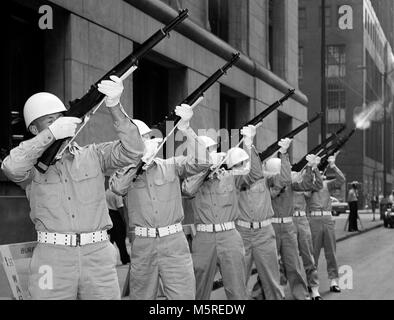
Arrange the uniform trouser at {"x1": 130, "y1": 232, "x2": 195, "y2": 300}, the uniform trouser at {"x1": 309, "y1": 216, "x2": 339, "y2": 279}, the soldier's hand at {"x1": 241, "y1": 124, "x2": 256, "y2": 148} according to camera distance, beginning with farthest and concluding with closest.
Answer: the uniform trouser at {"x1": 309, "y1": 216, "x2": 339, "y2": 279} → the soldier's hand at {"x1": 241, "y1": 124, "x2": 256, "y2": 148} → the uniform trouser at {"x1": 130, "y1": 232, "x2": 195, "y2": 300}

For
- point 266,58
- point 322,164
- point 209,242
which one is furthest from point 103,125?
point 266,58

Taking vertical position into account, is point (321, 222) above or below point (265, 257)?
above

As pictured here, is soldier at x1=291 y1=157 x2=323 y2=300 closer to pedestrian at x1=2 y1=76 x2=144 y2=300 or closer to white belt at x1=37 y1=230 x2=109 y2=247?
pedestrian at x1=2 y1=76 x2=144 y2=300

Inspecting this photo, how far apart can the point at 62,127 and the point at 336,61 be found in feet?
207

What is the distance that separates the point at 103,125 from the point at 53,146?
987 centimetres

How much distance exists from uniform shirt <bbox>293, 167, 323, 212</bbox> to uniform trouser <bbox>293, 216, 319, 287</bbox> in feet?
0.60

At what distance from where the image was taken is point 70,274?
5.43m

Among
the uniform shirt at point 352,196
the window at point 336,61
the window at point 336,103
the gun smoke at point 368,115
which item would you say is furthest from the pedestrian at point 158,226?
the window at point 336,103

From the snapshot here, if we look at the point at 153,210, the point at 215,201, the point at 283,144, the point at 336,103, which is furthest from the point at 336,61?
the point at 153,210

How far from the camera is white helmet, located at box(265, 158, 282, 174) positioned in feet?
35.4

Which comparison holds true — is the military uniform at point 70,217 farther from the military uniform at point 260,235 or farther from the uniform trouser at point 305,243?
the uniform trouser at point 305,243

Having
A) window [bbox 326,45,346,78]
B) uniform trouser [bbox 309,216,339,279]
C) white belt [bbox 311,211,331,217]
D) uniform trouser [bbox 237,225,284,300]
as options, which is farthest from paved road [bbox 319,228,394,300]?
window [bbox 326,45,346,78]

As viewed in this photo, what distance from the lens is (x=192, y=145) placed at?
7.73 meters

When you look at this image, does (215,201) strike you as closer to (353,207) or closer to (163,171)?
(163,171)
